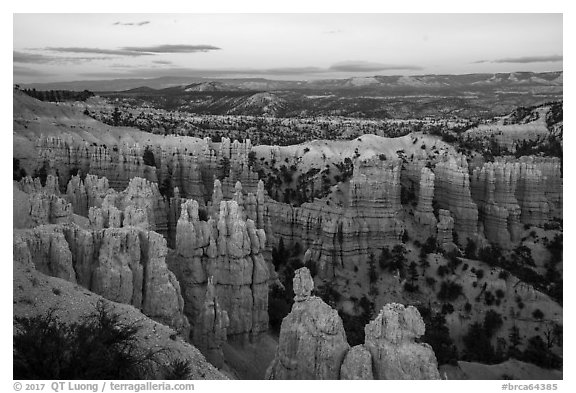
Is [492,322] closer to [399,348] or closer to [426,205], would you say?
[426,205]

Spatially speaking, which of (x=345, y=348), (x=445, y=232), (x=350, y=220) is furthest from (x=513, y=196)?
(x=345, y=348)

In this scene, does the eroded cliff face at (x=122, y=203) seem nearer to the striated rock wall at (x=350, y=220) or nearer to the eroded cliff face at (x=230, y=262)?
the eroded cliff face at (x=230, y=262)

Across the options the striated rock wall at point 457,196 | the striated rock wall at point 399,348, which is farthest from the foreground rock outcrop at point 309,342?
the striated rock wall at point 457,196

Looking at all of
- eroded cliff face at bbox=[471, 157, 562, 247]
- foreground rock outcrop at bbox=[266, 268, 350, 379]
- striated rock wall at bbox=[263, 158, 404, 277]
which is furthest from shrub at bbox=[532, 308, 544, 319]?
foreground rock outcrop at bbox=[266, 268, 350, 379]

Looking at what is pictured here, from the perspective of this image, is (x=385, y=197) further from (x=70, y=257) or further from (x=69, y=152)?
(x=70, y=257)

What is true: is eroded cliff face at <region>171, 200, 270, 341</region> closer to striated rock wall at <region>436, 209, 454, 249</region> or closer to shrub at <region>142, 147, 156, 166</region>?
striated rock wall at <region>436, 209, 454, 249</region>

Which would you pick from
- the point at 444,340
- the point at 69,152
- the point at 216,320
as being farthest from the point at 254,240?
the point at 69,152
